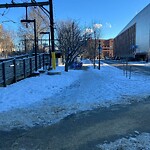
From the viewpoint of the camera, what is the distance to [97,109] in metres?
10.1

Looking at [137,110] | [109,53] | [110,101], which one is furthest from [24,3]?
[109,53]

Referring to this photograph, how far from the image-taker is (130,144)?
6242 mm

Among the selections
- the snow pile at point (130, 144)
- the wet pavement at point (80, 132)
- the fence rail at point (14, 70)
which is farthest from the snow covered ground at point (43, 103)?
the snow pile at point (130, 144)

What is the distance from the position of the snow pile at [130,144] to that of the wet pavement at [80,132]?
0.23 m

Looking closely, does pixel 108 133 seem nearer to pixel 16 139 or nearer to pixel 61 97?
pixel 16 139

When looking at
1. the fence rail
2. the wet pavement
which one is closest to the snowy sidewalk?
the wet pavement

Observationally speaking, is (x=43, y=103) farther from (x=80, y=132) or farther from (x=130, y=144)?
(x=130, y=144)

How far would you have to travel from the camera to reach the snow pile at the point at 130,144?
6047mm

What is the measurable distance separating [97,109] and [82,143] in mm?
3730

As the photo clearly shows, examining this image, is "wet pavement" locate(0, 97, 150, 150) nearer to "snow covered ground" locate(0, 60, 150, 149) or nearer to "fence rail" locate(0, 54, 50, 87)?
"snow covered ground" locate(0, 60, 150, 149)

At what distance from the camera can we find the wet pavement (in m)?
6.38

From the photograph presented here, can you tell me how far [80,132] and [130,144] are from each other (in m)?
1.43

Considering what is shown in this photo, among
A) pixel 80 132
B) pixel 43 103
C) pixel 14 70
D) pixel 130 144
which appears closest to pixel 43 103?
pixel 43 103

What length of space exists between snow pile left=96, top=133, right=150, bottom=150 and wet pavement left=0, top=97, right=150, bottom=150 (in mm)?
231
